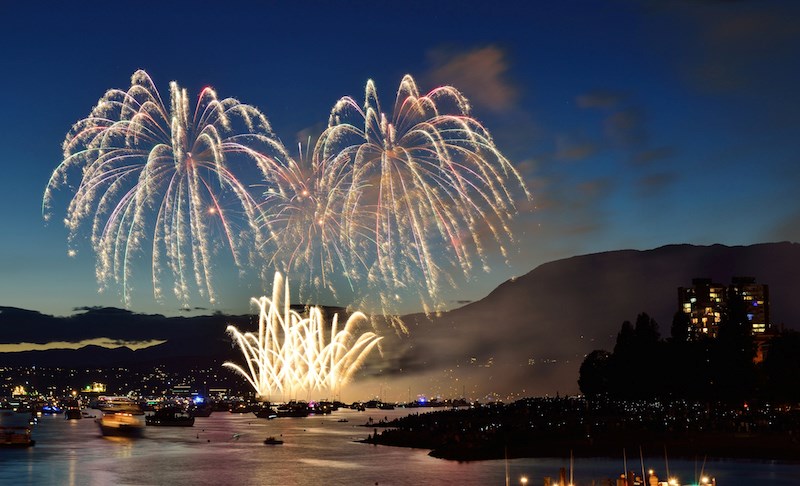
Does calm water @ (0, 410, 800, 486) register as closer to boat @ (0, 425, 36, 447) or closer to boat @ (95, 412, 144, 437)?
boat @ (0, 425, 36, 447)

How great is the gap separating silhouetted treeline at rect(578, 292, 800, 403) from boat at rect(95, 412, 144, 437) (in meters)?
90.9

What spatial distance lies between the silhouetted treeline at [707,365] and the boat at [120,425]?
90876 mm

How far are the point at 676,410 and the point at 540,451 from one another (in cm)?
5746

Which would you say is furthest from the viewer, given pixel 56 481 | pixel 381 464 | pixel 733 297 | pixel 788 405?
pixel 788 405

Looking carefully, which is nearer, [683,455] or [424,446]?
[683,455]

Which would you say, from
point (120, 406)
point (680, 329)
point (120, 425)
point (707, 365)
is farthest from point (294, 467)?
point (120, 406)

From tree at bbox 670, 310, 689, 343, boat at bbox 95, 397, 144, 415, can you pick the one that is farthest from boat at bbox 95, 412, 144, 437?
tree at bbox 670, 310, 689, 343

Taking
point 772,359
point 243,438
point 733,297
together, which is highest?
point 733,297

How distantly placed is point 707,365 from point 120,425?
104 m

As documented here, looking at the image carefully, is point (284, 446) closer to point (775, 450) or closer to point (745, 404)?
point (775, 450)

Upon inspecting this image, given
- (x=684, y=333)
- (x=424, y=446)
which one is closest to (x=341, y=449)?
(x=424, y=446)

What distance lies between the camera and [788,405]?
500ft

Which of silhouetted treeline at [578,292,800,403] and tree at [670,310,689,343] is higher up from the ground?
tree at [670,310,689,343]

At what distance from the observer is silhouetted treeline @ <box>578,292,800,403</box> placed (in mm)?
137375
